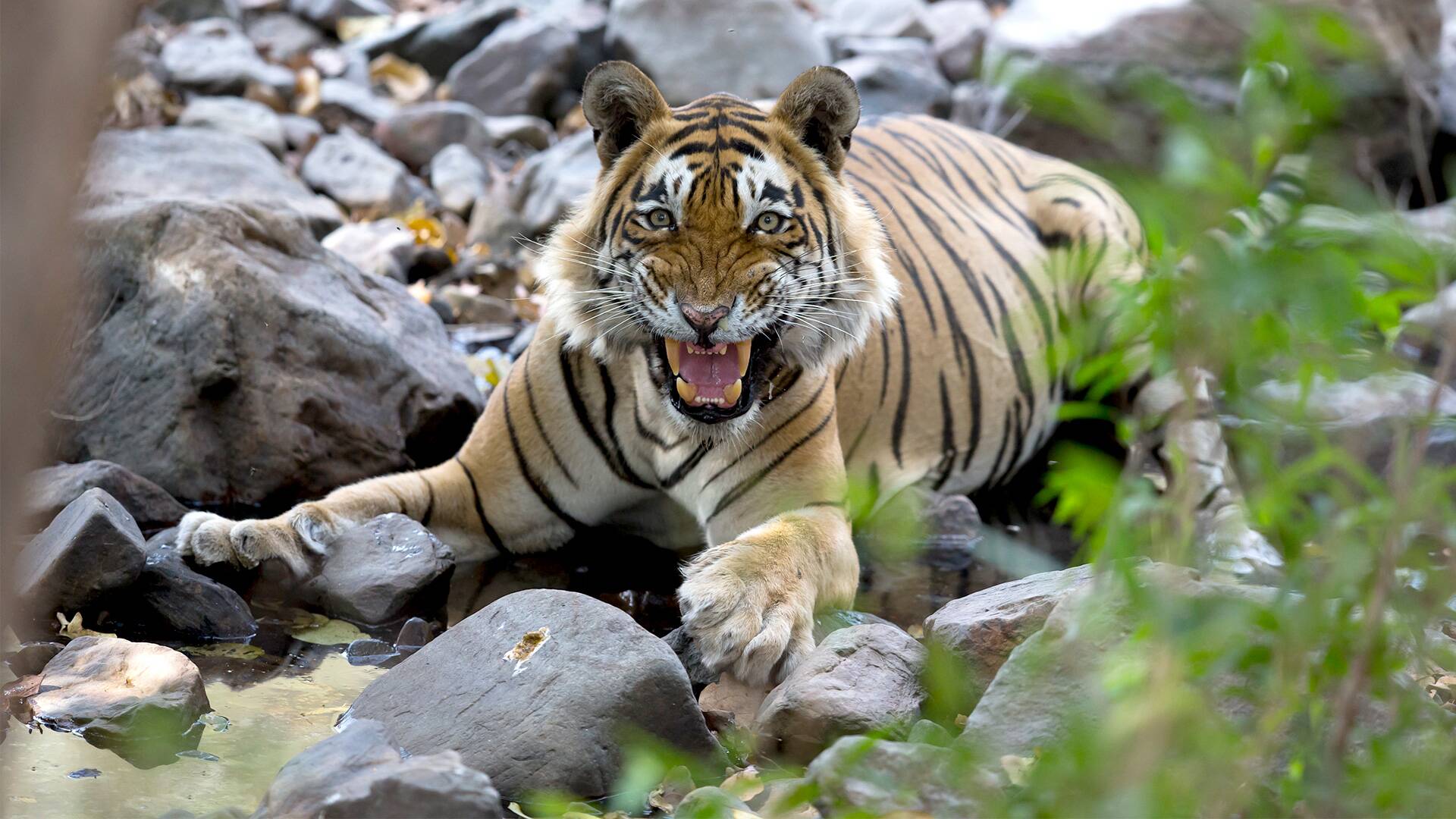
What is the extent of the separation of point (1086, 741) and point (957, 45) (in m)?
10.7

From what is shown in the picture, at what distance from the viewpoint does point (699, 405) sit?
12.7ft

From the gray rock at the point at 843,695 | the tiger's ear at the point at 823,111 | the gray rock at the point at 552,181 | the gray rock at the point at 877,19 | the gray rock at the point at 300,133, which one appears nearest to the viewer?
the gray rock at the point at 843,695

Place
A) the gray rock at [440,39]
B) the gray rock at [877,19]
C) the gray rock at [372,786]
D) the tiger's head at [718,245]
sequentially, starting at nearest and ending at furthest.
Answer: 1. the gray rock at [372,786]
2. the tiger's head at [718,245]
3. the gray rock at [440,39]
4. the gray rock at [877,19]

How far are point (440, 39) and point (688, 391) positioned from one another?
27.6 feet

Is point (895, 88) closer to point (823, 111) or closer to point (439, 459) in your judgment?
point (439, 459)

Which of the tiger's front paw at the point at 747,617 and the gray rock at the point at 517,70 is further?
the gray rock at the point at 517,70

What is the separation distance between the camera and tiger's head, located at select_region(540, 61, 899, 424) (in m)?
3.74

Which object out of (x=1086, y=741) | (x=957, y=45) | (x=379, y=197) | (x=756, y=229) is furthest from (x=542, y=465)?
(x=957, y=45)

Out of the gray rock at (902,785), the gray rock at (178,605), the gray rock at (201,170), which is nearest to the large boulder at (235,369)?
the gray rock at (178,605)

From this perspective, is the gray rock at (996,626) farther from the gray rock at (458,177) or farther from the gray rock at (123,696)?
the gray rock at (458,177)

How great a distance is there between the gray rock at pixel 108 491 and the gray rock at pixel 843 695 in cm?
214

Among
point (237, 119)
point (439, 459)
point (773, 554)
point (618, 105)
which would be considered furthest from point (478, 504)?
point (237, 119)

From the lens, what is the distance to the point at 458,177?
30.1 ft

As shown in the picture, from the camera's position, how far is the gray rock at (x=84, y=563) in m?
3.52
